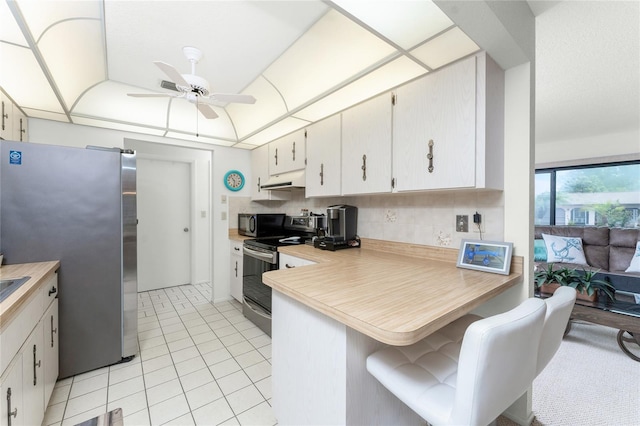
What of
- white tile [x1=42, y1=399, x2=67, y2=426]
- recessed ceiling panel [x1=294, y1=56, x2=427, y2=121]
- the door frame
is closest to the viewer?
white tile [x1=42, y1=399, x2=67, y2=426]

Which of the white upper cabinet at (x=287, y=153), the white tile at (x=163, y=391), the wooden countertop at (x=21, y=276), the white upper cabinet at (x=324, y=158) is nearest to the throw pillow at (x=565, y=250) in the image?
the white upper cabinet at (x=324, y=158)

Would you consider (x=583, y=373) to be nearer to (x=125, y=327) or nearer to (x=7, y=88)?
(x=125, y=327)

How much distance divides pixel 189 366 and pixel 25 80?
8.10ft

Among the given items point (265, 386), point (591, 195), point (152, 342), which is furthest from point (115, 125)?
point (591, 195)

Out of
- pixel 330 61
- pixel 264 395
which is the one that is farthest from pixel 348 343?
pixel 330 61

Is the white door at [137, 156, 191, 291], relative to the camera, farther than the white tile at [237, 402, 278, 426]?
Yes

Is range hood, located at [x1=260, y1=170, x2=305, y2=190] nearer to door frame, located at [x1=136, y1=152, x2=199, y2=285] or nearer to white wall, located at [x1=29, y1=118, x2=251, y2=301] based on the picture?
white wall, located at [x1=29, y1=118, x2=251, y2=301]

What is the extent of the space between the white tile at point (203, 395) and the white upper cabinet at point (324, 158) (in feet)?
5.78

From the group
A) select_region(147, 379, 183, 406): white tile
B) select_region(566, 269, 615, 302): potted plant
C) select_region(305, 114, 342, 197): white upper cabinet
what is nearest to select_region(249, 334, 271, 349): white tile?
select_region(147, 379, 183, 406): white tile

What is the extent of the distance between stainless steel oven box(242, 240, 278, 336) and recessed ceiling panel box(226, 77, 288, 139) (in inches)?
53.5

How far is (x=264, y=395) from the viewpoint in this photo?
1732mm

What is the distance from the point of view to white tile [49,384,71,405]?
1.68 m

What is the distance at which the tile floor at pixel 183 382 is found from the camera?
1.56 metres

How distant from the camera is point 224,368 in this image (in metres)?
2.02
